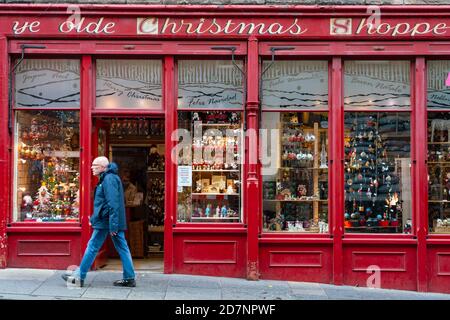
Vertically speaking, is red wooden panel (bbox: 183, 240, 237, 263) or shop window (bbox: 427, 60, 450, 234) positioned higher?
shop window (bbox: 427, 60, 450, 234)

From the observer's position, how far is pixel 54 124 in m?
10.6

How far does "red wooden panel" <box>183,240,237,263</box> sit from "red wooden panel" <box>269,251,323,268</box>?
666 mm

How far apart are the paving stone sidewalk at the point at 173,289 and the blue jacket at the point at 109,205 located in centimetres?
99

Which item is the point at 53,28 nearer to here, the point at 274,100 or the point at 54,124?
the point at 54,124

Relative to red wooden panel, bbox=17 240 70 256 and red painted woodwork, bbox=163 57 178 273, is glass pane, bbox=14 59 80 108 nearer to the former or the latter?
red painted woodwork, bbox=163 57 178 273

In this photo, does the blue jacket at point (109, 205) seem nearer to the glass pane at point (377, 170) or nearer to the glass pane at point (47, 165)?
the glass pane at point (47, 165)

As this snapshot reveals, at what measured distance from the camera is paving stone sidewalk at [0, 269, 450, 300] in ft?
28.4

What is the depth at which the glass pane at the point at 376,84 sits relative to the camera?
1041 cm

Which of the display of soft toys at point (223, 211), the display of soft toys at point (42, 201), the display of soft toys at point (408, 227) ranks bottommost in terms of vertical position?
the display of soft toys at point (408, 227)

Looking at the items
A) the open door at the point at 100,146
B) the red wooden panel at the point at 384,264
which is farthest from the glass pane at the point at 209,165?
the red wooden panel at the point at 384,264

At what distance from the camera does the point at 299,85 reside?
1048cm

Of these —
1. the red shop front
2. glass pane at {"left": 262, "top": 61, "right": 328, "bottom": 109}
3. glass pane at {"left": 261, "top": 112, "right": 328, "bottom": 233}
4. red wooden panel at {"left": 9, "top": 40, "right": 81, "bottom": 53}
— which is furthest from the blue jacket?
glass pane at {"left": 262, "top": 61, "right": 328, "bottom": 109}

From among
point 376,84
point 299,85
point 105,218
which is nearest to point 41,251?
point 105,218

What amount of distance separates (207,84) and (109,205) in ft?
9.66
